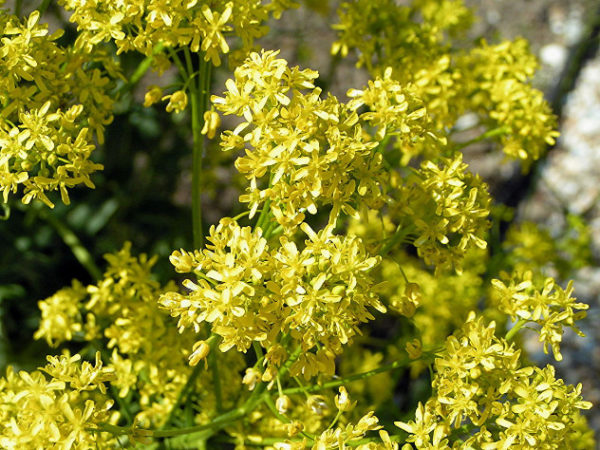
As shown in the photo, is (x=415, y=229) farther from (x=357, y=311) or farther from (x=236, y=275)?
(x=236, y=275)

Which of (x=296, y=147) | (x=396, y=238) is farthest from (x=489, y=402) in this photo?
(x=296, y=147)

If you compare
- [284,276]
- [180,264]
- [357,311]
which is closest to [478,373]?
[357,311]

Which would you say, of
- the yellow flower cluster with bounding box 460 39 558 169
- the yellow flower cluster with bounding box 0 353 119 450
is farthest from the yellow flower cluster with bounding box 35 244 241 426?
the yellow flower cluster with bounding box 460 39 558 169

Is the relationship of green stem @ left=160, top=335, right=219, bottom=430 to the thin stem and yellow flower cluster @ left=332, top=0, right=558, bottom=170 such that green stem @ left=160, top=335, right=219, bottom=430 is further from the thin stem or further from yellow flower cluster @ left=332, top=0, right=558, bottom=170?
yellow flower cluster @ left=332, top=0, right=558, bottom=170

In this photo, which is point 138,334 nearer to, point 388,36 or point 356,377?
point 356,377

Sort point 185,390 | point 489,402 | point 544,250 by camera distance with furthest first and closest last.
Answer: point 544,250 < point 185,390 < point 489,402

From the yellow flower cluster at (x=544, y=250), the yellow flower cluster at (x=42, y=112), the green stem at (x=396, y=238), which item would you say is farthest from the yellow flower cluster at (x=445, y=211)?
the yellow flower cluster at (x=544, y=250)

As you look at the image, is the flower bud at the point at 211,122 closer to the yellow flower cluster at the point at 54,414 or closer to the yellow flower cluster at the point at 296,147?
the yellow flower cluster at the point at 296,147
